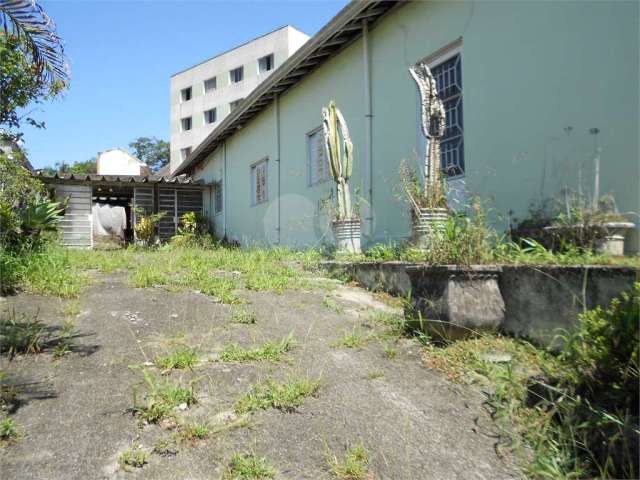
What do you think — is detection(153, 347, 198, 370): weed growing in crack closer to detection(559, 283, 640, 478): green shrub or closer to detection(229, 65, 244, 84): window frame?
detection(559, 283, 640, 478): green shrub

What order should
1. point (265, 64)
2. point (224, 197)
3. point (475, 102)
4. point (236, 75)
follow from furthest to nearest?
1. point (236, 75)
2. point (265, 64)
3. point (224, 197)
4. point (475, 102)

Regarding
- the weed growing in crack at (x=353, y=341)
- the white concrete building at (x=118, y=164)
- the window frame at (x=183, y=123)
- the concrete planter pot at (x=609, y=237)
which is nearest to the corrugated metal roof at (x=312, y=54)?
the concrete planter pot at (x=609, y=237)

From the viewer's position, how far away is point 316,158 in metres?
9.34

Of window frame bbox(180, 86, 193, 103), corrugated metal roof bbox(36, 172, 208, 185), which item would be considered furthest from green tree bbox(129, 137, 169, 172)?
corrugated metal roof bbox(36, 172, 208, 185)

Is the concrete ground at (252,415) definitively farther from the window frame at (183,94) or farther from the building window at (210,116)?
the window frame at (183,94)

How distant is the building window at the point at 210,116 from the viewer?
102 ft

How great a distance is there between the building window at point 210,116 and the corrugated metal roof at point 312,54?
18516mm

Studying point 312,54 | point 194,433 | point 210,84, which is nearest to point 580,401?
point 194,433

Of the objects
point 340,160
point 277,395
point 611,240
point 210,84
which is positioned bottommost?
point 277,395

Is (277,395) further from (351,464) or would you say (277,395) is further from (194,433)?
(351,464)

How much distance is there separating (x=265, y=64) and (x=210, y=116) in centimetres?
563

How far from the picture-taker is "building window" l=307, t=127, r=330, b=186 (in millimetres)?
9034


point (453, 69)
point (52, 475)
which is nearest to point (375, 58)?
point (453, 69)

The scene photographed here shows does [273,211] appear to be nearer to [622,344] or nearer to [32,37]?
[32,37]
